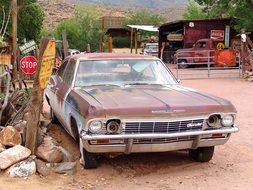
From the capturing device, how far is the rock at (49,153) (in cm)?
657

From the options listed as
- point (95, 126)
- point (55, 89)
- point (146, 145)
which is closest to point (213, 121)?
point (146, 145)

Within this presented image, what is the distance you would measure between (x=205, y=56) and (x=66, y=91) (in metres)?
24.0

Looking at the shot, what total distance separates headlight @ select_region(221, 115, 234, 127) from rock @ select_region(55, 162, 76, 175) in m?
1.99

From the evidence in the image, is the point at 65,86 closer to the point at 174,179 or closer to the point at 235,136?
the point at 174,179

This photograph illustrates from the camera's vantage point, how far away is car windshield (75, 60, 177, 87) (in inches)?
293

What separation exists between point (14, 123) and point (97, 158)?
1.62 m

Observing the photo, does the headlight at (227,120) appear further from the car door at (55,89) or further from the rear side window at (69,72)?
the car door at (55,89)

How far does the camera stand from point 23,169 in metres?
6.10

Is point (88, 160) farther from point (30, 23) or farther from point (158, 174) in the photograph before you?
point (30, 23)

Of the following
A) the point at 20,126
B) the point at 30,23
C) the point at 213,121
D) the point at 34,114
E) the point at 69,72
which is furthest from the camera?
the point at 30,23

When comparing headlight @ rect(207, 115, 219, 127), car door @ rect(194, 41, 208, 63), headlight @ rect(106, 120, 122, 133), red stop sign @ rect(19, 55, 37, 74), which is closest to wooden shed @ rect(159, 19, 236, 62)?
car door @ rect(194, 41, 208, 63)

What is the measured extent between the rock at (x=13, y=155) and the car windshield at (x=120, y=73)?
1.42 m

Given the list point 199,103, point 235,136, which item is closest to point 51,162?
point 199,103

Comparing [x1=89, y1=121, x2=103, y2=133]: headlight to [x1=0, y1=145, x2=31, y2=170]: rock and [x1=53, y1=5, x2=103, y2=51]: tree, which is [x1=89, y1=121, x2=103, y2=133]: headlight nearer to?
[x1=0, y1=145, x2=31, y2=170]: rock
